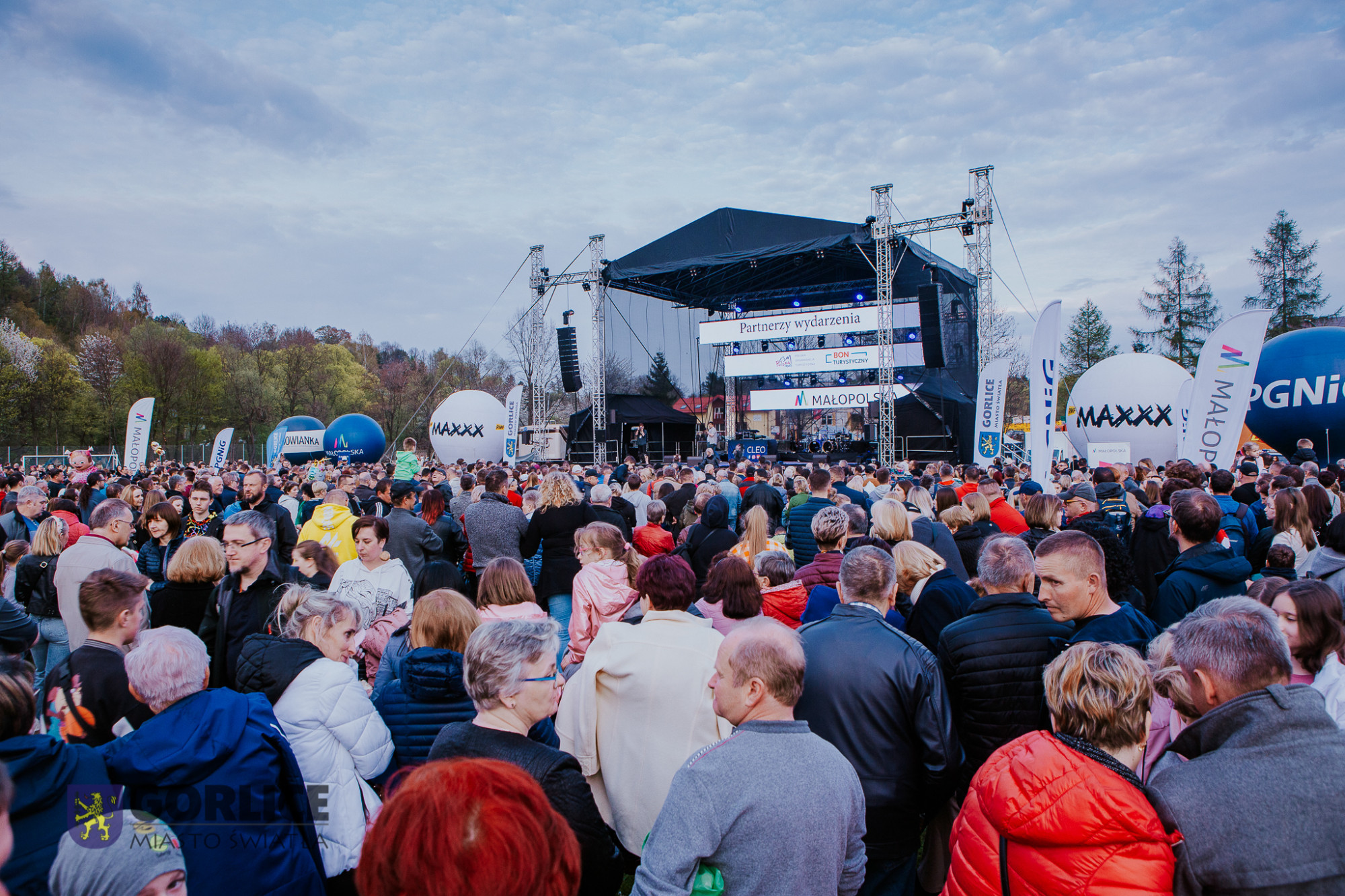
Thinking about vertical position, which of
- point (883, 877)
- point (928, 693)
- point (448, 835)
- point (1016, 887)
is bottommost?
point (883, 877)

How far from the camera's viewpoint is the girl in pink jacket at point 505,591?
123 inches

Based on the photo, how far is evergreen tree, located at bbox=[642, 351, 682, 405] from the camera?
82.8ft

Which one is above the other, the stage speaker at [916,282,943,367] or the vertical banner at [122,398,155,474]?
the stage speaker at [916,282,943,367]

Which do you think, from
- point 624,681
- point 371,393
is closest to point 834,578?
point 624,681

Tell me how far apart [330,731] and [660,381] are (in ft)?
76.9

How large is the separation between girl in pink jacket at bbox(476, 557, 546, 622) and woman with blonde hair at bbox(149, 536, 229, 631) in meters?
1.42

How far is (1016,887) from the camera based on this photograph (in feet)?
5.02

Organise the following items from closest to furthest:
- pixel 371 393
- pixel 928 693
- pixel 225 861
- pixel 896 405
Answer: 1. pixel 225 861
2. pixel 928 693
3. pixel 896 405
4. pixel 371 393

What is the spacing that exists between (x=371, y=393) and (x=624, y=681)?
155 ft

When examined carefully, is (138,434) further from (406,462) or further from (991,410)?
(991,410)

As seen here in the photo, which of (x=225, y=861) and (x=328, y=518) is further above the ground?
(x=328, y=518)

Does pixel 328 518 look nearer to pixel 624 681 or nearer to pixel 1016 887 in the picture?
pixel 624 681

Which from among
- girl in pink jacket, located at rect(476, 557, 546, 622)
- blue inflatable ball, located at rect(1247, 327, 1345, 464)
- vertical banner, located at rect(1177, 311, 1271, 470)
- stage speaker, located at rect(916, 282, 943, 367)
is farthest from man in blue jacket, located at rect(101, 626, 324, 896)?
stage speaker, located at rect(916, 282, 943, 367)

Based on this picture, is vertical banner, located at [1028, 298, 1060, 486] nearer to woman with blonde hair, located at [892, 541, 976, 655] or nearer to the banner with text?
woman with blonde hair, located at [892, 541, 976, 655]
